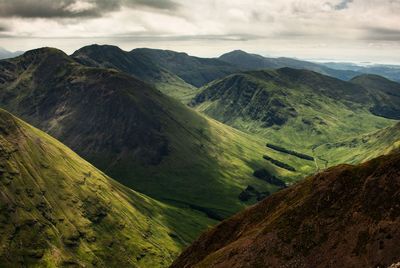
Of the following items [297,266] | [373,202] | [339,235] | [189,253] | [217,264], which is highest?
[373,202]

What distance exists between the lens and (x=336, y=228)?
118 meters

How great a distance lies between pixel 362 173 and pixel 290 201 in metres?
31.9

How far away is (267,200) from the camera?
175 meters

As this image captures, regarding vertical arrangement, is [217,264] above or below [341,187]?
below

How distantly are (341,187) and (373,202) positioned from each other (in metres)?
15.1

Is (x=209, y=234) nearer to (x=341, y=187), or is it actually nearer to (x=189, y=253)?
(x=189, y=253)

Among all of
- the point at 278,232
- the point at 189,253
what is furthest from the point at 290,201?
the point at 189,253

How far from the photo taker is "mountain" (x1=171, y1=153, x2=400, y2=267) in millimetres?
105375

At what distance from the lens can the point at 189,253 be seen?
18175 cm

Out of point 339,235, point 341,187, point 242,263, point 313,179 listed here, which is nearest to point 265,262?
point 242,263

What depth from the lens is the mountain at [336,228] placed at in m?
105

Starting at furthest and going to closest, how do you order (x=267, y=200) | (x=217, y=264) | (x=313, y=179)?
(x=267, y=200), (x=313, y=179), (x=217, y=264)

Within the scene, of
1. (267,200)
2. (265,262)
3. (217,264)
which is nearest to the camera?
(265,262)

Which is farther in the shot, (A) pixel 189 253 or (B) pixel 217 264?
(A) pixel 189 253
